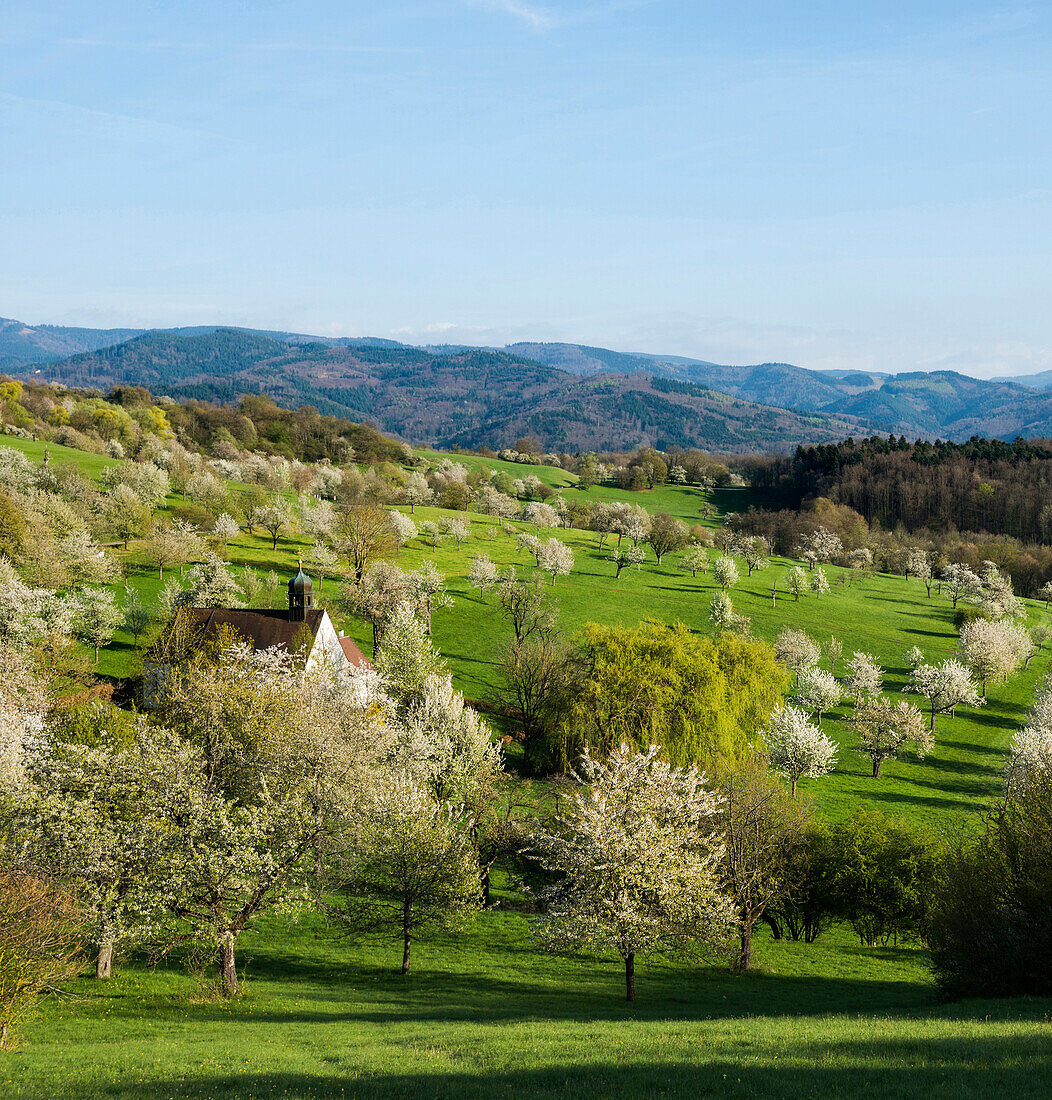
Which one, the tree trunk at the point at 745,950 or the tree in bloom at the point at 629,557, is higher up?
the tree in bloom at the point at 629,557

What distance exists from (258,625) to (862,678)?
53.0 metres

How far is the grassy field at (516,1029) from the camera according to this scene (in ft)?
50.9

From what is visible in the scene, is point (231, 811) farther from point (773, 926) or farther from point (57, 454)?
point (57, 454)

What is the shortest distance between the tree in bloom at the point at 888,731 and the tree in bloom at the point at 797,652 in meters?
9.15

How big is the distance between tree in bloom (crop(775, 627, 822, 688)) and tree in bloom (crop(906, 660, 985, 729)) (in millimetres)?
9085

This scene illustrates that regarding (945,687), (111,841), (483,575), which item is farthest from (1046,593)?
(111,841)

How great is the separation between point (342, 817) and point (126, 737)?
12.6 m

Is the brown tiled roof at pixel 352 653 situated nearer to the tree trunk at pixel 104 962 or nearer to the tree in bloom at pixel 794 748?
the tree in bloom at pixel 794 748

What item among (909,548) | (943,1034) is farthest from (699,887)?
(909,548)

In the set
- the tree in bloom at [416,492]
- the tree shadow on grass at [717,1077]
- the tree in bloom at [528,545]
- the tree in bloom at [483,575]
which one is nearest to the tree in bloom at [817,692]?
the tree in bloom at [483,575]

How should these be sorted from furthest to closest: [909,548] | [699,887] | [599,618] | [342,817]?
1. [909,548]
2. [599,618]
3. [342,817]
4. [699,887]

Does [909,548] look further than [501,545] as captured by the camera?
Yes

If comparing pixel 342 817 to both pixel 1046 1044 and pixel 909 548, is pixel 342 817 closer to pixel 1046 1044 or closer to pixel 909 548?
pixel 1046 1044

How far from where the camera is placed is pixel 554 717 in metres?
53.4
